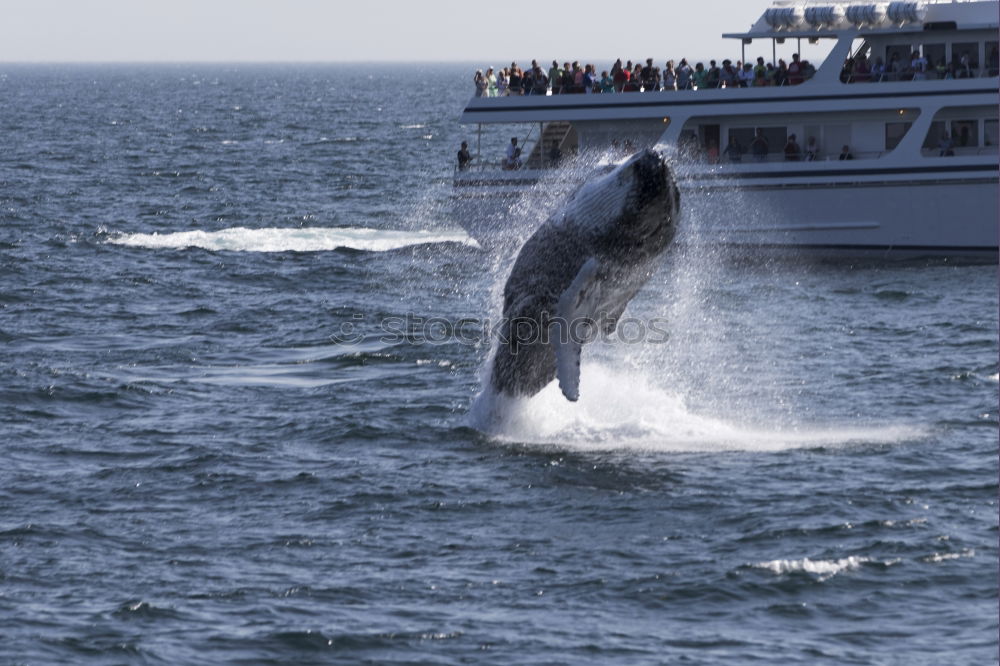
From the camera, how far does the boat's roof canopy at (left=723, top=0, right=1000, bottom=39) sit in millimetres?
45594

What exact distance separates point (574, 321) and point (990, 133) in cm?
2556

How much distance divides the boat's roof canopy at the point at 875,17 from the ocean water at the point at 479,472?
6.57 m

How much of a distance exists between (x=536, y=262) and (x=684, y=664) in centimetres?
788

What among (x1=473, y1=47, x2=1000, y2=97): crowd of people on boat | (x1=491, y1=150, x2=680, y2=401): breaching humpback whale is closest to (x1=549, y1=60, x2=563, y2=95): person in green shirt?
(x1=473, y1=47, x2=1000, y2=97): crowd of people on boat

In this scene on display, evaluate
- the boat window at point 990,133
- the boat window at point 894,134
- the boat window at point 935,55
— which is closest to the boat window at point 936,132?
the boat window at point 894,134

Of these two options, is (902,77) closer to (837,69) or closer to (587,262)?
(837,69)

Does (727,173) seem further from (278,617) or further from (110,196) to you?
(110,196)

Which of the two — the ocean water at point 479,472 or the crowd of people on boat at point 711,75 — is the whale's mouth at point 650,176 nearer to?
the ocean water at point 479,472

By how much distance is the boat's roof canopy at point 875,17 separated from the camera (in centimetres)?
4559

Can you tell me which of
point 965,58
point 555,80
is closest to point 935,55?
point 965,58

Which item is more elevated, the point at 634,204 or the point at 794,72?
the point at 794,72

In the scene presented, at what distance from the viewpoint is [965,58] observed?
1796 inches

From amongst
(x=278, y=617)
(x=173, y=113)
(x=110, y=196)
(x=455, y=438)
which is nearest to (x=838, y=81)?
(x=455, y=438)

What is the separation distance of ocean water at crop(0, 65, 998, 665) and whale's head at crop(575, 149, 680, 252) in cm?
368
